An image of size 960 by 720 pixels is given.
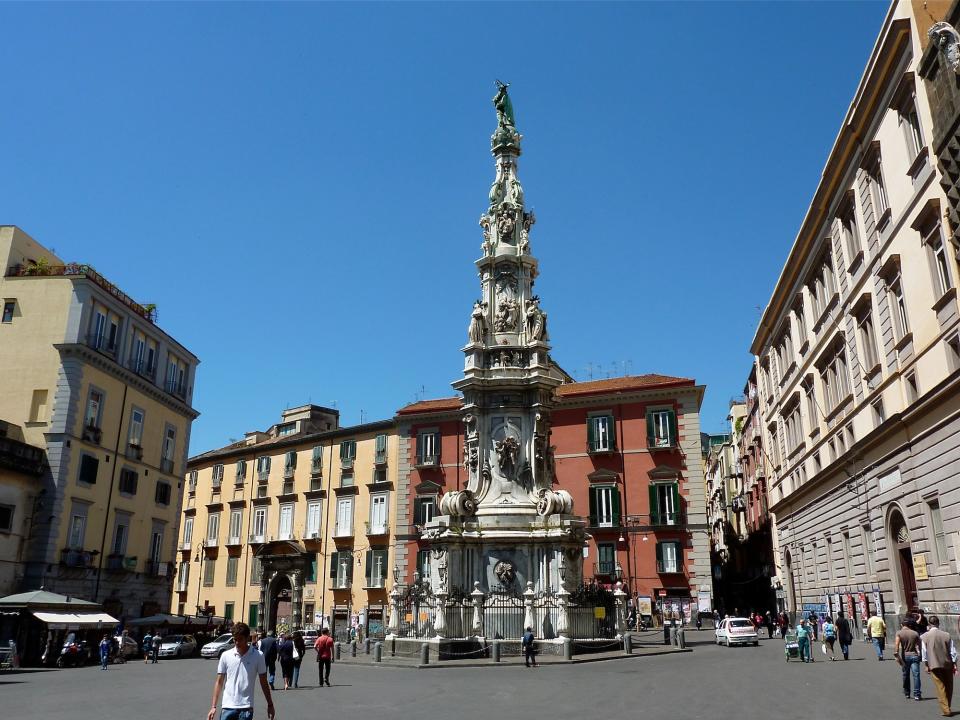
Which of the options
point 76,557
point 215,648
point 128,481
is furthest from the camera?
point 128,481

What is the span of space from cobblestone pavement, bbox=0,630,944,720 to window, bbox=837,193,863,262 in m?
13.8

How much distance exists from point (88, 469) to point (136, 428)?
4380 millimetres

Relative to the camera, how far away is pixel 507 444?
89.1 feet

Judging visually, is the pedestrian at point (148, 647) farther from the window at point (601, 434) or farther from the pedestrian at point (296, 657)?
the window at point (601, 434)

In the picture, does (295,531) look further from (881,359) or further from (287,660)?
(881,359)

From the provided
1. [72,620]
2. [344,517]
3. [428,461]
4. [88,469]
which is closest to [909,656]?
[72,620]

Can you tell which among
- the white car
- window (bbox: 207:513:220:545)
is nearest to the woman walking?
the white car

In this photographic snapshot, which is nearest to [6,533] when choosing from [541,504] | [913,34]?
[541,504]

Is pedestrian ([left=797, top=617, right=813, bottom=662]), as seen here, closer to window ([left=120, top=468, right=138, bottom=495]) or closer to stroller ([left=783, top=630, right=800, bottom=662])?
stroller ([left=783, top=630, right=800, bottom=662])

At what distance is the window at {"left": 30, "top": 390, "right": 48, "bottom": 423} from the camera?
34.8m

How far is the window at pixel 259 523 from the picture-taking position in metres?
54.0

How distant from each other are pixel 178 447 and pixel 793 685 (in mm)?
35976

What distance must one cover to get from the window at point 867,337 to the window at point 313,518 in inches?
1410

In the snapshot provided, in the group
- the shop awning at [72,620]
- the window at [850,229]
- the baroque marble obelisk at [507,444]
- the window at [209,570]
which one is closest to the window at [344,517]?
the window at [209,570]
